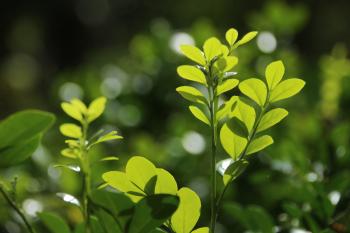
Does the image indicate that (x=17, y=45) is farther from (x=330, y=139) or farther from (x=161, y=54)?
(x=330, y=139)

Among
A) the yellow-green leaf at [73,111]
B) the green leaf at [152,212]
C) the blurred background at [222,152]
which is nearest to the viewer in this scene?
→ the green leaf at [152,212]

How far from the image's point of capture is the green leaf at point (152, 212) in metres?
0.54

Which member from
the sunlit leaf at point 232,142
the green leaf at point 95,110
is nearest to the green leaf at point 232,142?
the sunlit leaf at point 232,142

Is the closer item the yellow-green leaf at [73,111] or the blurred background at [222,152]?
the yellow-green leaf at [73,111]

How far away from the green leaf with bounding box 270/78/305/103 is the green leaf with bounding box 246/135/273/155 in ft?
0.12

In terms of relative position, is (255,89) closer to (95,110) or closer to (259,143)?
(259,143)

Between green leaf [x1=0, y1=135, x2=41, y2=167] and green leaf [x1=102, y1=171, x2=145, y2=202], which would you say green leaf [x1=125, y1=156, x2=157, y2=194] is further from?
green leaf [x1=0, y1=135, x2=41, y2=167]

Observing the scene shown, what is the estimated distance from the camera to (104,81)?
62.1 inches

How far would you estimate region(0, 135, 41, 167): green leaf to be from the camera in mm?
675

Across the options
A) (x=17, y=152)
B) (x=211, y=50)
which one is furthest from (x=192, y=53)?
(x=17, y=152)

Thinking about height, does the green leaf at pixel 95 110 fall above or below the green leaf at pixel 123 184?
above

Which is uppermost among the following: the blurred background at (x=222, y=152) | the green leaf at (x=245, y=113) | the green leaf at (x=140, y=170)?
the green leaf at (x=245, y=113)

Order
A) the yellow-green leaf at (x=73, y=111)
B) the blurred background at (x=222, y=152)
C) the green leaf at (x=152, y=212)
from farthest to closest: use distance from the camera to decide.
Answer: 1. the blurred background at (x=222, y=152)
2. the yellow-green leaf at (x=73, y=111)
3. the green leaf at (x=152, y=212)

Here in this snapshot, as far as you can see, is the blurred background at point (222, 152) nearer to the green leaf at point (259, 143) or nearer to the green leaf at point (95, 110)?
the green leaf at point (259, 143)
